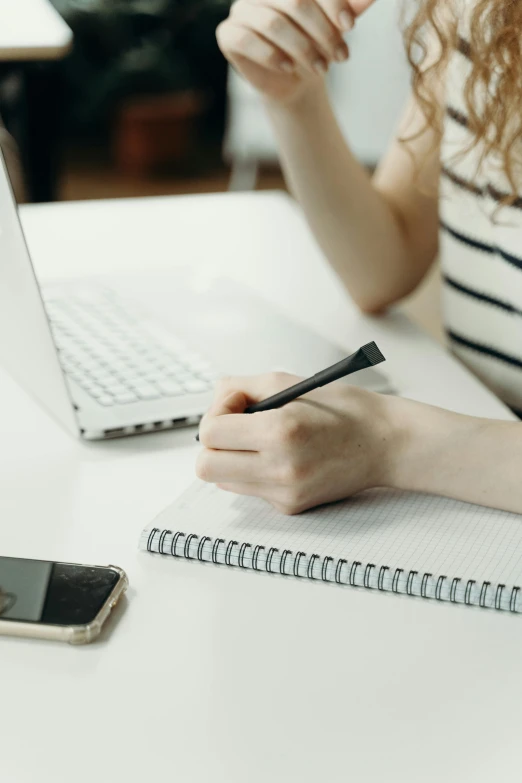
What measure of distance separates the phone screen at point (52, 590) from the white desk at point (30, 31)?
0.94 m

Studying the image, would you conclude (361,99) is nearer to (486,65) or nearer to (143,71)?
(143,71)

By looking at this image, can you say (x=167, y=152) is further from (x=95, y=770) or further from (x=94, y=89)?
(x=95, y=770)

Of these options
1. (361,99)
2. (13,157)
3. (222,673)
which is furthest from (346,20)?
(361,99)

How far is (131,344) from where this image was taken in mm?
814

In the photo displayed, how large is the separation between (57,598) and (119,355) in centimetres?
Answer: 33

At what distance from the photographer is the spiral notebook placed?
1.72 feet

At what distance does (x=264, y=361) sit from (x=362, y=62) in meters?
2.54

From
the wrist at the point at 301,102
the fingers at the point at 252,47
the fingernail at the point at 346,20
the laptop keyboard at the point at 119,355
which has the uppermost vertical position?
the fingernail at the point at 346,20

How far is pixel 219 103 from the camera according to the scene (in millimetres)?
4312

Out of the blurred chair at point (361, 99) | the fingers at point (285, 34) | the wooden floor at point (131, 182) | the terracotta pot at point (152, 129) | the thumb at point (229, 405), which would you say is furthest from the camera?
the terracotta pot at point (152, 129)

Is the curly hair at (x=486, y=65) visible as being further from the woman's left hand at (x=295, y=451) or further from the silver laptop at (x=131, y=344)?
the woman's left hand at (x=295, y=451)

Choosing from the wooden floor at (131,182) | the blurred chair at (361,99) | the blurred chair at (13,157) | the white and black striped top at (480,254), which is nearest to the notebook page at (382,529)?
the white and black striped top at (480,254)

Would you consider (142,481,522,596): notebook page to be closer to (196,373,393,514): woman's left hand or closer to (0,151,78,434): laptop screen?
(196,373,393,514): woman's left hand

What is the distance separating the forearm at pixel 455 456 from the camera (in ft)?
2.01
